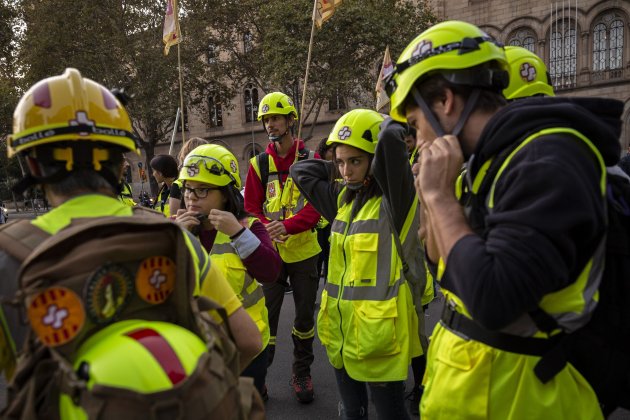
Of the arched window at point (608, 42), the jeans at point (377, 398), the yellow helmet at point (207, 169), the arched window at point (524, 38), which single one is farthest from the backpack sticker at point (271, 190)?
the arched window at point (608, 42)

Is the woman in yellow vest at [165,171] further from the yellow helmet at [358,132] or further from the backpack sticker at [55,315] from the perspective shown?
the backpack sticker at [55,315]

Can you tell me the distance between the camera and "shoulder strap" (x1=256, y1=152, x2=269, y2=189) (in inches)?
189

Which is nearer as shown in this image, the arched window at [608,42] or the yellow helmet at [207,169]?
the yellow helmet at [207,169]

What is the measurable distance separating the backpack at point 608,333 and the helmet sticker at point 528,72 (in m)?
1.64

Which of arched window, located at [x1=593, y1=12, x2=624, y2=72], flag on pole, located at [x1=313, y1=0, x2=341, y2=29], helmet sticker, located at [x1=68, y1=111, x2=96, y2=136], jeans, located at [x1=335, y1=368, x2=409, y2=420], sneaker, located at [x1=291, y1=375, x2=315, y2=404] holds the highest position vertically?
arched window, located at [x1=593, y1=12, x2=624, y2=72]

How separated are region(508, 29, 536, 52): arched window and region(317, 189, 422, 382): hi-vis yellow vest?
28.8m

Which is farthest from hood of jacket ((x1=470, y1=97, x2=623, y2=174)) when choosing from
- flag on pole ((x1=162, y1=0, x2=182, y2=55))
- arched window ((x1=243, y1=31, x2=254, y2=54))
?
arched window ((x1=243, y1=31, x2=254, y2=54))

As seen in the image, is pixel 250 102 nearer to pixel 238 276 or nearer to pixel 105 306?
pixel 238 276

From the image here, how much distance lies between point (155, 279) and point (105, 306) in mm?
142

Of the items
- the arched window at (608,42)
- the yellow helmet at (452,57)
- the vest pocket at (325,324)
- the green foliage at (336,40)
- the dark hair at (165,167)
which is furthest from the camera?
the arched window at (608,42)

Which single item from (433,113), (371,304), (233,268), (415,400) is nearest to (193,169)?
(233,268)

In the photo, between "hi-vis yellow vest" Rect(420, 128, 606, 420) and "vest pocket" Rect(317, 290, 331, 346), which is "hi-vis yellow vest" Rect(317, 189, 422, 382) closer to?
"vest pocket" Rect(317, 290, 331, 346)

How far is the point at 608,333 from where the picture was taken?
146 cm

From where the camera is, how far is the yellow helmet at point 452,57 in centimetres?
159
